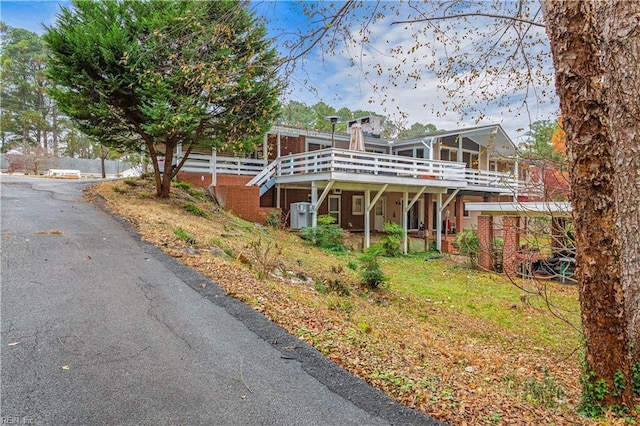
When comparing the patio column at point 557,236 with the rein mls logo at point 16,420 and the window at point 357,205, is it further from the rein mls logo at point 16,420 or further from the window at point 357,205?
the window at point 357,205

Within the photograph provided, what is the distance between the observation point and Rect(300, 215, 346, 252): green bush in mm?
13406

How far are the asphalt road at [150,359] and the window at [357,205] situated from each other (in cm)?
1488


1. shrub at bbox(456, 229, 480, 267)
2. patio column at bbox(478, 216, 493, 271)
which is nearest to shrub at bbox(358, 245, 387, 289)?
shrub at bbox(456, 229, 480, 267)

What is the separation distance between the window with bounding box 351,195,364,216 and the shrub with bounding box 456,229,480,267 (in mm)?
7463

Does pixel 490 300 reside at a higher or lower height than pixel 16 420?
lower

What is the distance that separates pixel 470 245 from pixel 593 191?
10473 millimetres

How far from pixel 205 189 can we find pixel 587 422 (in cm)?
1483

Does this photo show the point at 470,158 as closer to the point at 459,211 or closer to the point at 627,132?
the point at 459,211

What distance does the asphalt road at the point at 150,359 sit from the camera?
101 inches

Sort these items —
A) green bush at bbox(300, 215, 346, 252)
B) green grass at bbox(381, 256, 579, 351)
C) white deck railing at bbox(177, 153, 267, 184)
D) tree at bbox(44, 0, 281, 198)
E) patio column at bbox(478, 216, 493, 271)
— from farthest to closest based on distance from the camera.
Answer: white deck railing at bbox(177, 153, 267, 184) → green bush at bbox(300, 215, 346, 252) → patio column at bbox(478, 216, 493, 271) → tree at bbox(44, 0, 281, 198) → green grass at bbox(381, 256, 579, 351)

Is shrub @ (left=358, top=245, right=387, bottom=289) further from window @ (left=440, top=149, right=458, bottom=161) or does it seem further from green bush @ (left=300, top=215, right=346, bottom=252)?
window @ (left=440, top=149, right=458, bottom=161)

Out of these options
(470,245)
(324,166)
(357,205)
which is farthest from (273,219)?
(470,245)

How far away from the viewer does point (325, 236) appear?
1345 centimetres

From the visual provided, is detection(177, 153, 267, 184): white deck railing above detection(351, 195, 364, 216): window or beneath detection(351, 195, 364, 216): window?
above
